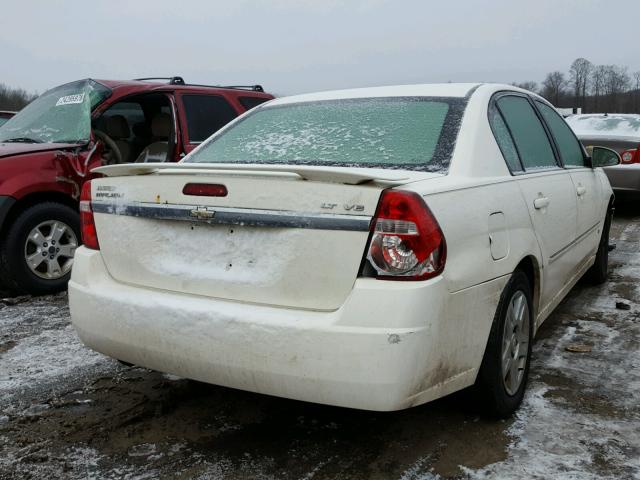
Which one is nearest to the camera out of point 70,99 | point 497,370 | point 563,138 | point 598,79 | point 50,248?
point 497,370

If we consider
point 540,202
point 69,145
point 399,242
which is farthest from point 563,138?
point 69,145

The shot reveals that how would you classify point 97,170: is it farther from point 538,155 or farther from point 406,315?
point 538,155

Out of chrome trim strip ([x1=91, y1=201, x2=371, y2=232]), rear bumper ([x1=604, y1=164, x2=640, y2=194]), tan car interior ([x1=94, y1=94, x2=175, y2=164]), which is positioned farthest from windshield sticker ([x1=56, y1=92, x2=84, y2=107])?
rear bumper ([x1=604, y1=164, x2=640, y2=194])

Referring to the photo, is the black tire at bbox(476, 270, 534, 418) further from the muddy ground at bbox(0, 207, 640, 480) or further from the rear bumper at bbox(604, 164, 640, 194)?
the rear bumper at bbox(604, 164, 640, 194)

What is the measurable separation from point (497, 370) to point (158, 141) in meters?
5.05

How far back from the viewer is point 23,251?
5023 mm

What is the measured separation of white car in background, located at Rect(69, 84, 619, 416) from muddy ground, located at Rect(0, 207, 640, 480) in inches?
10.5

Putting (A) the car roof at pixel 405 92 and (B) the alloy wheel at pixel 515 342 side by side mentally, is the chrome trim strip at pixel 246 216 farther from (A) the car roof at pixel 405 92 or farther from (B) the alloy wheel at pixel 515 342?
(A) the car roof at pixel 405 92

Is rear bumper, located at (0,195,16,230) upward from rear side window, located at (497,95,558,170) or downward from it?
downward

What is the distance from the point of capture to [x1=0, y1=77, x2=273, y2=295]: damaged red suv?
5016 mm

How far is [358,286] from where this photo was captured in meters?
2.25

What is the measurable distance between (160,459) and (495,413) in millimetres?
1431

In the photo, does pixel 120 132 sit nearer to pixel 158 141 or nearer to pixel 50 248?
pixel 158 141

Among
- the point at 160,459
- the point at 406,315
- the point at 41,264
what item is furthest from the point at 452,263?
the point at 41,264
